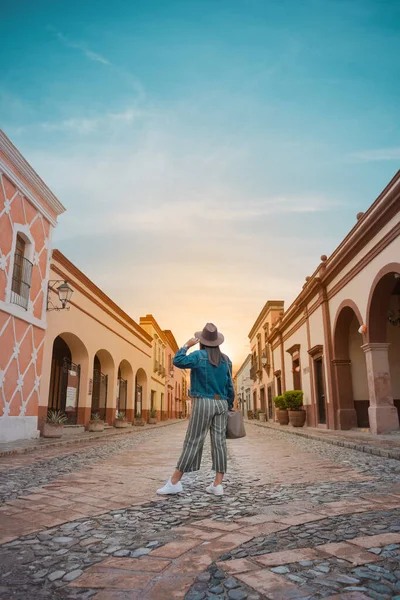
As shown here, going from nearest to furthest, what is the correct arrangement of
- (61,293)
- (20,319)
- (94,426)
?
(20,319) → (61,293) → (94,426)

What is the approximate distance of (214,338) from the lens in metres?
4.48

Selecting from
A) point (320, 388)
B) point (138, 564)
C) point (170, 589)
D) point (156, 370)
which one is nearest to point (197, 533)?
point (138, 564)

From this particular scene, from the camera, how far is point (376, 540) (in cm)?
262

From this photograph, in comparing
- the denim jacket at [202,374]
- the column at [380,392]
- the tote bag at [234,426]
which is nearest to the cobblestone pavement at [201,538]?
the tote bag at [234,426]

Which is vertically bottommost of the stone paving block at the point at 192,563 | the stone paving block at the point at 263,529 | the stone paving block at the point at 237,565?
the stone paving block at the point at 192,563

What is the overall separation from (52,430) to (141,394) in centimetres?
1534

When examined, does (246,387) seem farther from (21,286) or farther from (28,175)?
(28,175)

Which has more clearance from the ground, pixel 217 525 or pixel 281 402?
pixel 281 402

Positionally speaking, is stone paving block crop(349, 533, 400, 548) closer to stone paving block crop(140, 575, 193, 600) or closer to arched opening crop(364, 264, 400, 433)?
stone paving block crop(140, 575, 193, 600)

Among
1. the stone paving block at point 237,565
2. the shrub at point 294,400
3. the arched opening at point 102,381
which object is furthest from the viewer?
the arched opening at point 102,381

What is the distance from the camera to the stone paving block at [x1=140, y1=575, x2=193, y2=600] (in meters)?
1.90

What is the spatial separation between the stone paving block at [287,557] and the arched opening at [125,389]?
19.6 metres

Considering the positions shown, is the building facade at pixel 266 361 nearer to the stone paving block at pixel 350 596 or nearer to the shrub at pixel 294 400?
the shrub at pixel 294 400

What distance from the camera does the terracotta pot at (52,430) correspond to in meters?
11.2
